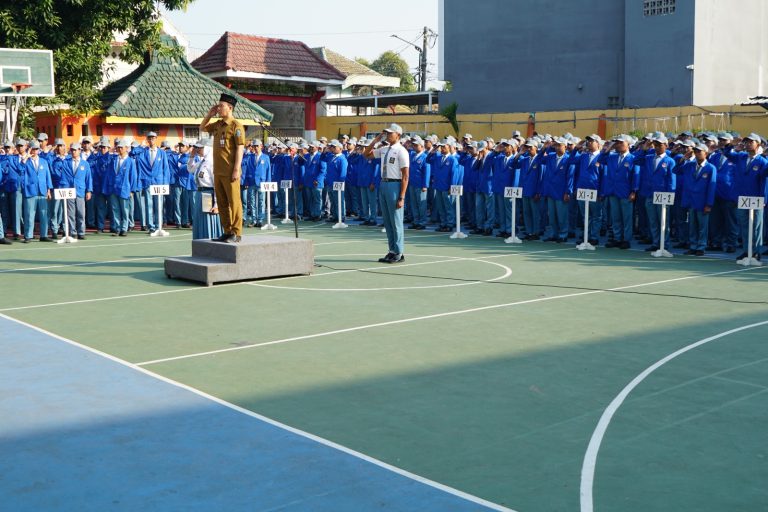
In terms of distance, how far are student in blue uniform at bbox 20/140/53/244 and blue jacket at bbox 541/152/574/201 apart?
10459 millimetres

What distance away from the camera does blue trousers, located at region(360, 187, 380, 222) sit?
23578 millimetres

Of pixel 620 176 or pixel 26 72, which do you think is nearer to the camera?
pixel 620 176

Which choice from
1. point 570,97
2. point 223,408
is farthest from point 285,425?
point 570,97

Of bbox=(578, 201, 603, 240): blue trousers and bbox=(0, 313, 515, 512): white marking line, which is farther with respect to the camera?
bbox=(578, 201, 603, 240): blue trousers

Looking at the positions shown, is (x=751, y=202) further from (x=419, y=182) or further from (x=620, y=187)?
(x=419, y=182)

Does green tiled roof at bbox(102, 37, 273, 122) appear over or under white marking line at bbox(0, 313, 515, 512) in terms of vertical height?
over

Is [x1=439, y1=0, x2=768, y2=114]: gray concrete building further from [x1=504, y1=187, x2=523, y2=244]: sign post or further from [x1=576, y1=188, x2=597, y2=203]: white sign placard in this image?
[x1=576, y1=188, x2=597, y2=203]: white sign placard

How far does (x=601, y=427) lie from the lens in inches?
252

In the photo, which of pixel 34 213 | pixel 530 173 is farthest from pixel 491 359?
pixel 34 213

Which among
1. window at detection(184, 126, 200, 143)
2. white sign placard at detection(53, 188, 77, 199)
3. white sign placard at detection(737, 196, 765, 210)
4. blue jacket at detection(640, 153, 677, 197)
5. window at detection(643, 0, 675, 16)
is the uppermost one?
window at detection(643, 0, 675, 16)

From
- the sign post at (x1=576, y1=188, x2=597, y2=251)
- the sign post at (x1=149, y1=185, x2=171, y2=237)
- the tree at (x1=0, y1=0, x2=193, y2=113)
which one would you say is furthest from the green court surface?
the tree at (x1=0, y1=0, x2=193, y2=113)

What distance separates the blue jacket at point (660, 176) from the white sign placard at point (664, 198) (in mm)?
329

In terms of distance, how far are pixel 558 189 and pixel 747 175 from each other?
382 centimetres

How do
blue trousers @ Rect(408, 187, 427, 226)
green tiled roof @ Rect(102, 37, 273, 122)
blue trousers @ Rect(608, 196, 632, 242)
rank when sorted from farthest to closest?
green tiled roof @ Rect(102, 37, 273, 122) → blue trousers @ Rect(408, 187, 427, 226) → blue trousers @ Rect(608, 196, 632, 242)
